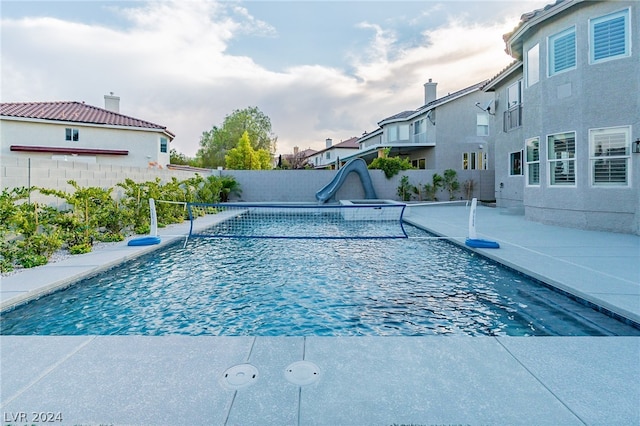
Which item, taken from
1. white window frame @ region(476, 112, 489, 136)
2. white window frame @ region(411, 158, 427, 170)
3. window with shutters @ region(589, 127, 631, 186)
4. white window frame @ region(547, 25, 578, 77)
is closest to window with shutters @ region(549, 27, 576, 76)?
white window frame @ region(547, 25, 578, 77)

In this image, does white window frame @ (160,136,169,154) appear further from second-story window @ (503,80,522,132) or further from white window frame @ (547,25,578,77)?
white window frame @ (547,25,578,77)

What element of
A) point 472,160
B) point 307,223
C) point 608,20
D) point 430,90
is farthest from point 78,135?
point 608,20

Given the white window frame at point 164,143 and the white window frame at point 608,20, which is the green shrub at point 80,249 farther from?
the white window frame at point 164,143

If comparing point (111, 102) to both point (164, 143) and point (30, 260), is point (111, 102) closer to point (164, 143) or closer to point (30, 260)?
point (164, 143)

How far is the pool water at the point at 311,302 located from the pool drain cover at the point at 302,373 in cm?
105

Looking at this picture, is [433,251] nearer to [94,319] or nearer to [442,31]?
[94,319]

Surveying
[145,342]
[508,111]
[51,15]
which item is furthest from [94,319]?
[508,111]

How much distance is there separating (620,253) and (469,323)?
17.7 feet

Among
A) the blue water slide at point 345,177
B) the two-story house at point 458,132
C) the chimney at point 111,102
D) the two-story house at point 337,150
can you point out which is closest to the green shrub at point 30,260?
the blue water slide at point 345,177

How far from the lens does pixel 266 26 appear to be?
1541 cm

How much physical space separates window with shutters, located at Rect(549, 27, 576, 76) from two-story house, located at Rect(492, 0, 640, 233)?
0.10 feet

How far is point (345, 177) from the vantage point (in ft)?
75.9

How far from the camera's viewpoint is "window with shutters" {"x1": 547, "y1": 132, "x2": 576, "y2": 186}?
11539 millimetres

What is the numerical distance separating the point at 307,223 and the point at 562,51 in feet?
35.6
